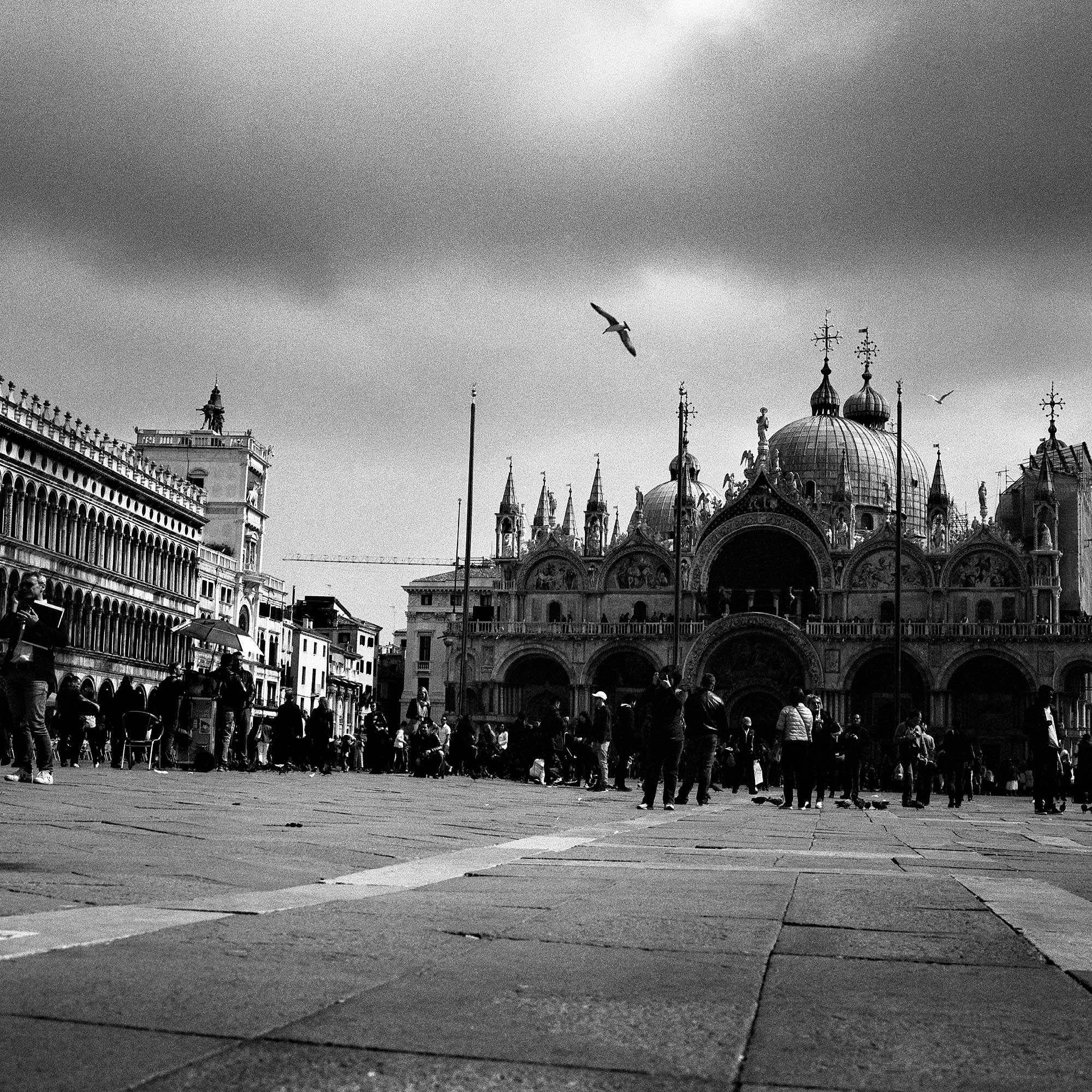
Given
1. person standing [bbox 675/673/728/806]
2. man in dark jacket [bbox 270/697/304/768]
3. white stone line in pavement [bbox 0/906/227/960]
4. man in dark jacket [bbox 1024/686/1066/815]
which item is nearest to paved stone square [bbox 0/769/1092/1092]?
white stone line in pavement [bbox 0/906/227/960]

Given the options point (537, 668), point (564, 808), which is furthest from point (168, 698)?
point (537, 668)

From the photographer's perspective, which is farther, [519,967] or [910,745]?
[910,745]

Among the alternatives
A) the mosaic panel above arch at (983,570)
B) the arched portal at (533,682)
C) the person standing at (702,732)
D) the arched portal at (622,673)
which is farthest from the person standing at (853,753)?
the arched portal at (533,682)

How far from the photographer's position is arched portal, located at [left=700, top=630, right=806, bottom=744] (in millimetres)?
63250

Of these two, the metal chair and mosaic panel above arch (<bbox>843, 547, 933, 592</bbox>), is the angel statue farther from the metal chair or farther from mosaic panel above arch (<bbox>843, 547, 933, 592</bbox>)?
the metal chair

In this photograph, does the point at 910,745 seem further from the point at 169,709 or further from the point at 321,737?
the point at 169,709

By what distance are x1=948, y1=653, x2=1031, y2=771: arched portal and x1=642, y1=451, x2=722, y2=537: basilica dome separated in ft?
81.6

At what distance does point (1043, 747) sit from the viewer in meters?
18.1

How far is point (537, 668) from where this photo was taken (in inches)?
2621

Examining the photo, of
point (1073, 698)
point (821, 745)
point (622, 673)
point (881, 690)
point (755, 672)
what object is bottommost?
point (821, 745)

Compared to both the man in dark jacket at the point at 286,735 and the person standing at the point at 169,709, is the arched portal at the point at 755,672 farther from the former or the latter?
the person standing at the point at 169,709

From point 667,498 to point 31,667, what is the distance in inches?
2937

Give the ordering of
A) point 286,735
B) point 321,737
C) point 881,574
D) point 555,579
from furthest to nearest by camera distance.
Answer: point 555,579 < point 881,574 < point 286,735 < point 321,737

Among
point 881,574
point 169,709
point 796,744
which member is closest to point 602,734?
point 796,744
